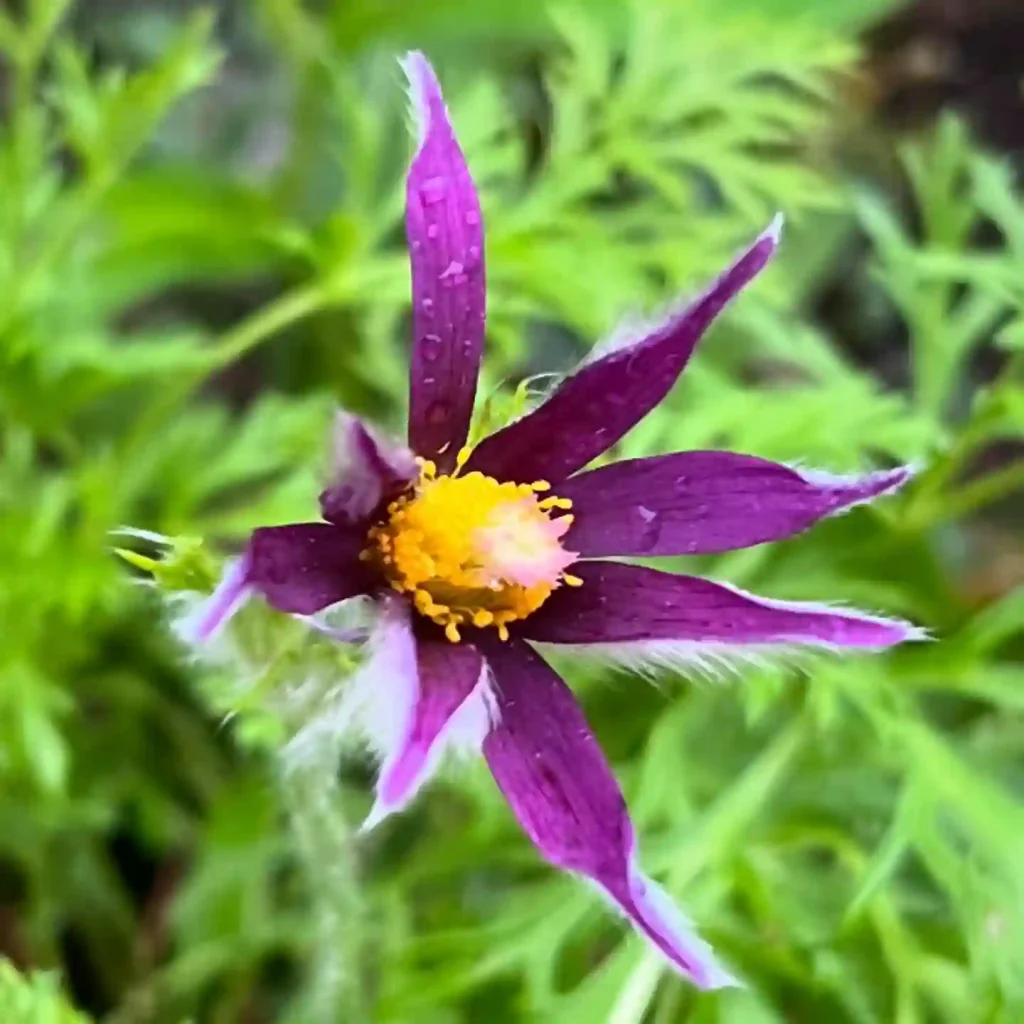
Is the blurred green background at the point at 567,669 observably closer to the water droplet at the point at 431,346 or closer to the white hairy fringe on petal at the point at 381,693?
the white hairy fringe on petal at the point at 381,693

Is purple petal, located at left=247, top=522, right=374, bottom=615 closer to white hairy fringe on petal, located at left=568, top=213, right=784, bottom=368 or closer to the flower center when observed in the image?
the flower center

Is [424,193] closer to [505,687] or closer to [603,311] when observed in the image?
[505,687]

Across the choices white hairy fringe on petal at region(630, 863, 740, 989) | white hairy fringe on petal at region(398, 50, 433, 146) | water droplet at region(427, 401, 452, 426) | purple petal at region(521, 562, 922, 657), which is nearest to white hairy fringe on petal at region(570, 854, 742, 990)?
white hairy fringe on petal at region(630, 863, 740, 989)

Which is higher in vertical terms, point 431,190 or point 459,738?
point 431,190

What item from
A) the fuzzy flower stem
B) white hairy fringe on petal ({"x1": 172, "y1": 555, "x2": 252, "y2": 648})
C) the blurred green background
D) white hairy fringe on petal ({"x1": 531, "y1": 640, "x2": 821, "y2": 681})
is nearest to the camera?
white hairy fringe on petal ({"x1": 172, "y1": 555, "x2": 252, "y2": 648})

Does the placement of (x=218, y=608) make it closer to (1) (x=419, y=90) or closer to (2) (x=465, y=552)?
(2) (x=465, y=552)

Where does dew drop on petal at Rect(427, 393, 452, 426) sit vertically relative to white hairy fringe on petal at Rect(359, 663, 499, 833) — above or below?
above

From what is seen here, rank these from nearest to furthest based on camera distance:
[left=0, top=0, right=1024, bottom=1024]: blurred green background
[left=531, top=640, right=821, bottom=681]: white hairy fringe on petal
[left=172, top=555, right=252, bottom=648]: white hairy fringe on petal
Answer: [left=172, top=555, right=252, bottom=648]: white hairy fringe on petal → [left=531, top=640, right=821, bottom=681]: white hairy fringe on petal → [left=0, top=0, right=1024, bottom=1024]: blurred green background

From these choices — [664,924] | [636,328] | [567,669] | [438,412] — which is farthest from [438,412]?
[567,669]
